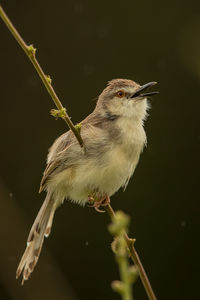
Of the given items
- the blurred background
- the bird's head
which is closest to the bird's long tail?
the bird's head

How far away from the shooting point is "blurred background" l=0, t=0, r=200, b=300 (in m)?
6.78

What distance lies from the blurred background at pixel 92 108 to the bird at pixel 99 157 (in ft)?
7.83

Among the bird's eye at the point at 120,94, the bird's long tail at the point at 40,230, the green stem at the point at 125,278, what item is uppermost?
the bird's eye at the point at 120,94

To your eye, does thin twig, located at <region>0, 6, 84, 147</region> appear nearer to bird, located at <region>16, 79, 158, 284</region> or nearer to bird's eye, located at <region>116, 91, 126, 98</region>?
bird, located at <region>16, 79, 158, 284</region>

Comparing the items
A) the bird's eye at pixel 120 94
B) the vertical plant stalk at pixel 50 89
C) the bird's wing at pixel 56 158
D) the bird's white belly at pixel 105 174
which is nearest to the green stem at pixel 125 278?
the vertical plant stalk at pixel 50 89

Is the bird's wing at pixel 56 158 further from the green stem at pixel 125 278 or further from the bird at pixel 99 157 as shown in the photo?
the green stem at pixel 125 278

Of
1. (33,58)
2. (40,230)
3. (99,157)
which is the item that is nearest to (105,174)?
(99,157)

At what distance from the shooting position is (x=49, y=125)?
7.01 metres

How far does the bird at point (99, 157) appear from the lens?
13.0ft

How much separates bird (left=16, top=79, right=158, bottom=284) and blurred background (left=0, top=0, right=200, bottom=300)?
2385 millimetres

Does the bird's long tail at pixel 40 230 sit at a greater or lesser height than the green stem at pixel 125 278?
lesser

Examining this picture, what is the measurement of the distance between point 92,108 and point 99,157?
3114mm

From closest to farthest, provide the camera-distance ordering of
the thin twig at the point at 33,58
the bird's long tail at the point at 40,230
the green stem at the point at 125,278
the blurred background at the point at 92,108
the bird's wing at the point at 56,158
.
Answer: the green stem at the point at 125,278 → the thin twig at the point at 33,58 → the bird's long tail at the point at 40,230 → the bird's wing at the point at 56,158 → the blurred background at the point at 92,108

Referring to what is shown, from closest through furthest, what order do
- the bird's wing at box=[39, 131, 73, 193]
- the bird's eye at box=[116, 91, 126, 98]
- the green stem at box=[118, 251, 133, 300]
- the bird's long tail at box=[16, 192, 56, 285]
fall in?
the green stem at box=[118, 251, 133, 300] < the bird's long tail at box=[16, 192, 56, 285] < the bird's wing at box=[39, 131, 73, 193] < the bird's eye at box=[116, 91, 126, 98]
